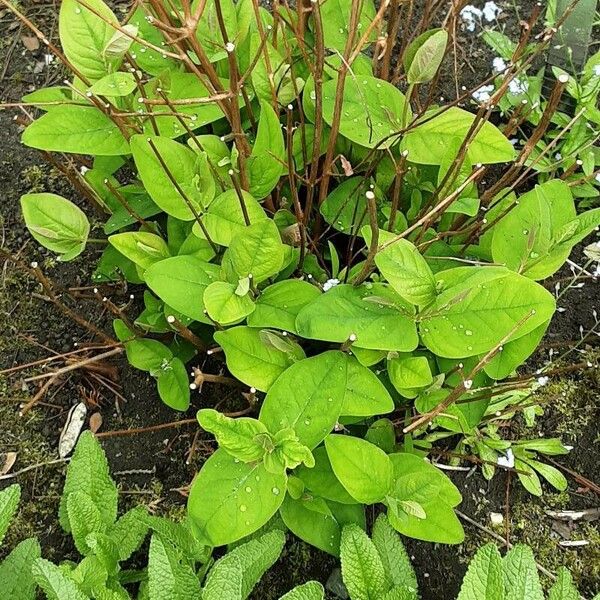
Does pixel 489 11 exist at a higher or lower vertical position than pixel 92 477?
higher

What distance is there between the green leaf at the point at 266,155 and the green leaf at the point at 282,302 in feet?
0.61

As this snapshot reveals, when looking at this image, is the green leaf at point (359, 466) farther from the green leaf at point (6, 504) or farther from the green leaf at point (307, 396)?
the green leaf at point (6, 504)

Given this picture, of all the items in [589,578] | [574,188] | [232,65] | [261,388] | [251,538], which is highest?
[232,65]

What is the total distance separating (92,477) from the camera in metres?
1.30

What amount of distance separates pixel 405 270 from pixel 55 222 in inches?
25.2

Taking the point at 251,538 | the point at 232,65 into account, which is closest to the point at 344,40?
the point at 232,65

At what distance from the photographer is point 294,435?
3.59 feet

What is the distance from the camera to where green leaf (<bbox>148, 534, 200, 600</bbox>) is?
3.74 ft

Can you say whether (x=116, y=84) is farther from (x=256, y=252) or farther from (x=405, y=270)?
(x=405, y=270)

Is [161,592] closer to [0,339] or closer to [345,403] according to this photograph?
[345,403]

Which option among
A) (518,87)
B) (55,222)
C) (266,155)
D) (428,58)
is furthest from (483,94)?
(55,222)

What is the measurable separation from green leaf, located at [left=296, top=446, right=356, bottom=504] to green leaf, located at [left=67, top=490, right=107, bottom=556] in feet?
1.15

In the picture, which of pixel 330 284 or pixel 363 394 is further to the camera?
pixel 330 284

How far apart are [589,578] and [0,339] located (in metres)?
1.26
